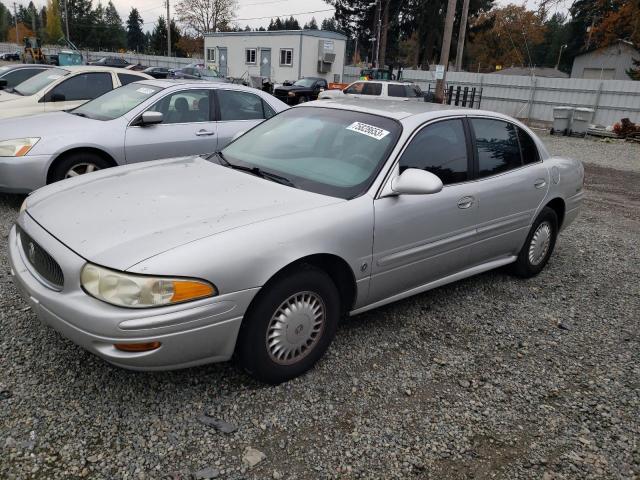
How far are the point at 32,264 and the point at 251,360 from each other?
129 centimetres

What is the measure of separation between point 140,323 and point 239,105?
191 inches

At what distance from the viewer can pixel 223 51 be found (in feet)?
135

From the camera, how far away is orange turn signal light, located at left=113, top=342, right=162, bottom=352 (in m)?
2.32

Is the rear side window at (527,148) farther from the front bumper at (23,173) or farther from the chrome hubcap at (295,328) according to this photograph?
the front bumper at (23,173)

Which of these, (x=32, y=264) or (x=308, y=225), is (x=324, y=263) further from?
(x=32, y=264)

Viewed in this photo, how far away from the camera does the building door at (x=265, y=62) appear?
3728cm

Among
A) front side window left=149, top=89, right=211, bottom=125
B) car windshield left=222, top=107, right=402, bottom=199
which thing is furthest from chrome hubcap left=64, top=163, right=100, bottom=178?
car windshield left=222, top=107, right=402, bottom=199

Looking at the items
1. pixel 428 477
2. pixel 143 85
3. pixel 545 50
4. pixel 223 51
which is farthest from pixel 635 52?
pixel 428 477

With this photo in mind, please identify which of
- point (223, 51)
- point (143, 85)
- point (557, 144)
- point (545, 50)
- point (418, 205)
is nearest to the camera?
point (418, 205)

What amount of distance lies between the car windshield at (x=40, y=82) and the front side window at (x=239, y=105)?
3.33 metres

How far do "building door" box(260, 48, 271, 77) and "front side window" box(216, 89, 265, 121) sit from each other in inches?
1274

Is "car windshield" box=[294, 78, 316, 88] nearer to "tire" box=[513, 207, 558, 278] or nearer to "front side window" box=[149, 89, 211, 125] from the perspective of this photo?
"front side window" box=[149, 89, 211, 125]

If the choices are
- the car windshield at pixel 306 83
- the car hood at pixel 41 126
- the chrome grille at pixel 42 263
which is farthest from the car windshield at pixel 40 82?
the car windshield at pixel 306 83

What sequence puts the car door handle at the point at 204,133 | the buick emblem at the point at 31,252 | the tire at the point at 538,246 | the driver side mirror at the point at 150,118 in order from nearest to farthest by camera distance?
the buick emblem at the point at 31,252, the tire at the point at 538,246, the driver side mirror at the point at 150,118, the car door handle at the point at 204,133
